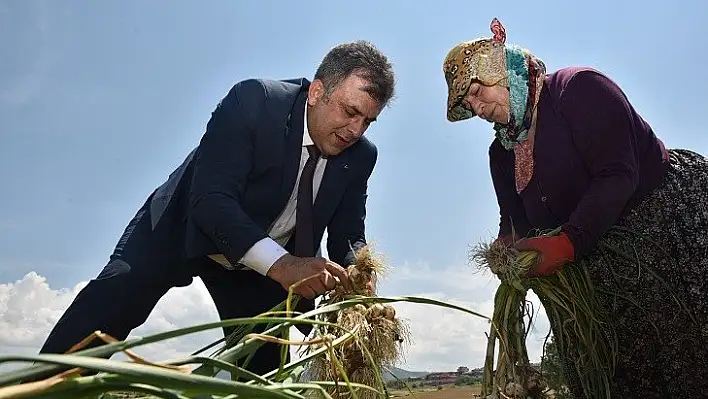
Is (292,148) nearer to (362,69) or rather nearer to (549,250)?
(362,69)

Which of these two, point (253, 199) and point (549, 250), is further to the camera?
point (253, 199)

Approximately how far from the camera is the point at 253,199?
2.56 m

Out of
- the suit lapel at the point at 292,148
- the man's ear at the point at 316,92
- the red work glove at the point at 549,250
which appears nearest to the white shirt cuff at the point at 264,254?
the suit lapel at the point at 292,148

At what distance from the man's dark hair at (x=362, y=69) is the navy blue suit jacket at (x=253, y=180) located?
159 mm

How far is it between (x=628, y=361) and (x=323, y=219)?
1102 mm

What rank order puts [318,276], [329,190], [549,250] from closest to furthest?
[318,276] → [549,250] → [329,190]

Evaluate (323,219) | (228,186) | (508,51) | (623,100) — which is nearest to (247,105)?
(228,186)

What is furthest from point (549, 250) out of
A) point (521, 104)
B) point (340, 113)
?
point (340, 113)

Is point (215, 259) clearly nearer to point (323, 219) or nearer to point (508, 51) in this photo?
point (323, 219)

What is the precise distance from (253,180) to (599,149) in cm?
111

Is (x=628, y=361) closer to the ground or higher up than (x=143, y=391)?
higher up

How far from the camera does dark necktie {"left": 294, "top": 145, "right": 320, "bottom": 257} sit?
249 centimetres

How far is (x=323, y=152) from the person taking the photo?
2.61 m

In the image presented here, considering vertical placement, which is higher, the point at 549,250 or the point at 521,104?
the point at 521,104
